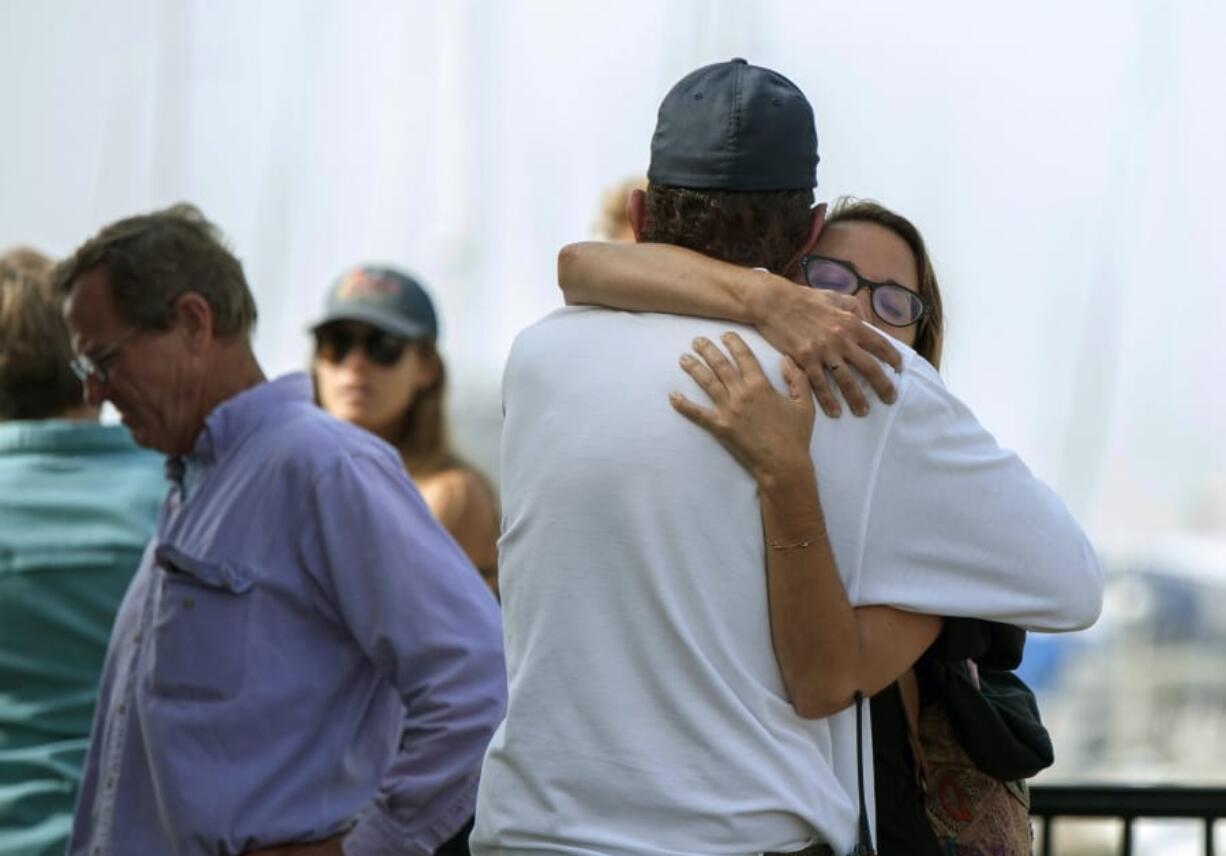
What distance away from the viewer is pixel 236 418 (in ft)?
9.09

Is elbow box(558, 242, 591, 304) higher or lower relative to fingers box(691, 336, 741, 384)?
higher

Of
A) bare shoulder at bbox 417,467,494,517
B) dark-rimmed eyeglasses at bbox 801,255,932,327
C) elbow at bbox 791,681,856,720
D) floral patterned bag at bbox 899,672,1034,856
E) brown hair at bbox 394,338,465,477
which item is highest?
dark-rimmed eyeglasses at bbox 801,255,932,327

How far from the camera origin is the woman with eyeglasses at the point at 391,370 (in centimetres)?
453

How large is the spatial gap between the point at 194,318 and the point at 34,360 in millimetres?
744

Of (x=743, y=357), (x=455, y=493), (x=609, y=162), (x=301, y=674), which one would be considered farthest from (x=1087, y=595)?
(x=609, y=162)

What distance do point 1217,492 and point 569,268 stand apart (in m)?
6.16

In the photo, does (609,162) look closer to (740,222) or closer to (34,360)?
(34,360)

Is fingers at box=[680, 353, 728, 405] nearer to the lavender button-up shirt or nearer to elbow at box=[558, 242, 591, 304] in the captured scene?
elbow at box=[558, 242, 591, 304]

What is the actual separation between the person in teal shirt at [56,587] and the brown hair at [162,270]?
1.47 feet

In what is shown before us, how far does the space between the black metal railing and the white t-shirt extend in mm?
1593

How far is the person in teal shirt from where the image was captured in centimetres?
308

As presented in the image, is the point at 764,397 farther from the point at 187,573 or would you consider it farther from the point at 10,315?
the point at 10,315

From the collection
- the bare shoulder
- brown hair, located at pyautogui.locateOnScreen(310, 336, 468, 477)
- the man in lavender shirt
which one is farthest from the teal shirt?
brown hair, located at pyautogui.locateOnScreen(310, 336, 468, 477)

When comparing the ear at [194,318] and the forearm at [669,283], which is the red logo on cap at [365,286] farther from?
the forearm at [669,283]
